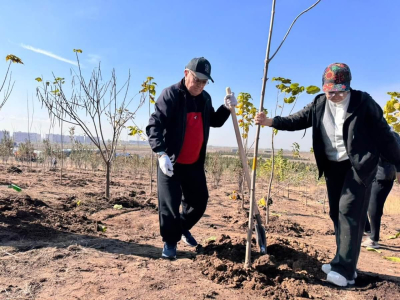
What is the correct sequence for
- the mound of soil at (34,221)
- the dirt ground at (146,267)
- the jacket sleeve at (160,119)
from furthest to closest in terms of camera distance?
1. the mound of soil at (34,221)
2. the jacket sleeve at (160,119)
3. the dirt ground at (146,267)

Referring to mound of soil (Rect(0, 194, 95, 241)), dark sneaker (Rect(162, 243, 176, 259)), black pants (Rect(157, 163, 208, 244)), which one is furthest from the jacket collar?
mound of soil (Rect(0, 194, 95, 241))

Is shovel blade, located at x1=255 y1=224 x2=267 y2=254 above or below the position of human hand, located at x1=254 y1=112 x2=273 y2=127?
below

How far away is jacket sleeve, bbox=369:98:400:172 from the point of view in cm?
206

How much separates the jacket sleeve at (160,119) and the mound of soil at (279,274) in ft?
3.45

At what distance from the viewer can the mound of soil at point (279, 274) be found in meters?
2.00

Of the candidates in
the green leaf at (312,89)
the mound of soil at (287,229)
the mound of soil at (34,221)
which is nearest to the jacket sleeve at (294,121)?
the green leaf at (312,89)

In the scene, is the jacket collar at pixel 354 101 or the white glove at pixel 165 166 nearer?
the jacket collar at pixel 354 101

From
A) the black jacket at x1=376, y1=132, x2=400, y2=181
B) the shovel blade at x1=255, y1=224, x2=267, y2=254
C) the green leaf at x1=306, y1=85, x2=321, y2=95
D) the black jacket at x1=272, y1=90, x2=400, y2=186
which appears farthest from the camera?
the green leaf at x1=306, y1=85, x2=321, y2=95

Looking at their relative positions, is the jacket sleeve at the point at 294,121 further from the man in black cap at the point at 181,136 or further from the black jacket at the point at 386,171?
the black jacket at the point at 386,171

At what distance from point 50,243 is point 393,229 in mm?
5654

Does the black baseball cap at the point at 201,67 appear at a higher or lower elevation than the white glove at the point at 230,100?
higher

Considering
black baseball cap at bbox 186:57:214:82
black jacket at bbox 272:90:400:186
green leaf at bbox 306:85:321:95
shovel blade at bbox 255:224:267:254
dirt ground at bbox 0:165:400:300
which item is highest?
green leaf at bbox 306:85:321:95

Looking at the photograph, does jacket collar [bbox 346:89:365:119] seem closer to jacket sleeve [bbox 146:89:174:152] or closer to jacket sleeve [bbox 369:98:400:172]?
jacket sleeve [bbox 369:98:400:172]

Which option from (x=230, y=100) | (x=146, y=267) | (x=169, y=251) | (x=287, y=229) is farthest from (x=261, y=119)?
(x=287, y=229)
